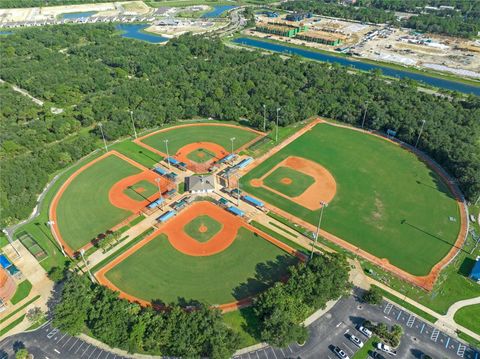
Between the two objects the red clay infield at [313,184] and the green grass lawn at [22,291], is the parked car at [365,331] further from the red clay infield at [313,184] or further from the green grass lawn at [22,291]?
the green grass lawn at [22,291]

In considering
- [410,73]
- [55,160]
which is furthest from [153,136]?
[410,73]

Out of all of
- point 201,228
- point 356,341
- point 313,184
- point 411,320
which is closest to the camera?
point 356,341

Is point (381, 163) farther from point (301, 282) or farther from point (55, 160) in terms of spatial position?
point (55, 160)

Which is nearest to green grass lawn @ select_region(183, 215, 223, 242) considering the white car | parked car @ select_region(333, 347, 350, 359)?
parked car @ select_region(333, 347, 350, 359)

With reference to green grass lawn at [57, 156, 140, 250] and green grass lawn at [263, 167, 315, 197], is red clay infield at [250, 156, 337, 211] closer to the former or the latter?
green grass lawn at [263, 167, 315, 197]

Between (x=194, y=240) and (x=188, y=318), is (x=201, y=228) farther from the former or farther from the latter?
(x=188, y=318)

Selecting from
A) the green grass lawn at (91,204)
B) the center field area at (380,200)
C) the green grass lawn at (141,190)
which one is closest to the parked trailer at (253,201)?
the center field area at (380,200)

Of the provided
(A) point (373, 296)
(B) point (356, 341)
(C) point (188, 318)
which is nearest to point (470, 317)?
(A) point (373, 296)
